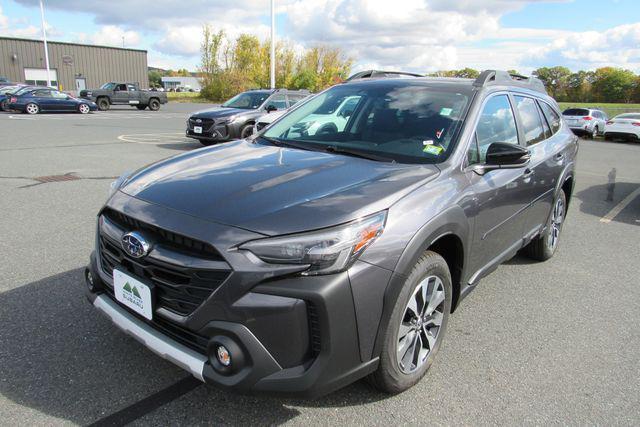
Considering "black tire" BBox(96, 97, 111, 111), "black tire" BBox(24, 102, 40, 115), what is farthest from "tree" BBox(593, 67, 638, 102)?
"black tire" BBox(24, 102, 40, 115)

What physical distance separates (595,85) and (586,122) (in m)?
62.1

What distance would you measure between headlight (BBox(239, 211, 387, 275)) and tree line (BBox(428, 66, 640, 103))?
256 ft

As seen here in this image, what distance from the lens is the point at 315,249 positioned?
207 cm

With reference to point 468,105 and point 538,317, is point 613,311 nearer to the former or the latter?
point 538,317

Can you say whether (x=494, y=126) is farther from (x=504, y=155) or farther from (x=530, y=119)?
(x=530, y=119)

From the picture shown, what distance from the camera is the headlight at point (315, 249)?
6.75 ft

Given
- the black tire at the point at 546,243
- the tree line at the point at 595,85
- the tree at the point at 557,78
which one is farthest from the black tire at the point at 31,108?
the tree at the point at 557,78

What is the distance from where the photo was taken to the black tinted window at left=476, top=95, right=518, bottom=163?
327 cm

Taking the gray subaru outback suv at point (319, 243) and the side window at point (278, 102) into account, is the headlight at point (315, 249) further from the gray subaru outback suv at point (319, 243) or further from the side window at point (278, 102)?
the side window at point (278, 102)

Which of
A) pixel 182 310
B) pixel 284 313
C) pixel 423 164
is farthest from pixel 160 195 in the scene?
pixel 423 164

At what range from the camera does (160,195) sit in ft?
8.24

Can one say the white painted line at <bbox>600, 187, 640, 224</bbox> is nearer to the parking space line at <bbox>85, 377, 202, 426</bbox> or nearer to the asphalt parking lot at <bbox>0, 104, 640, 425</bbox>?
the asphalt parking lot at <bbox>0, 104, 640, 425</bbox>

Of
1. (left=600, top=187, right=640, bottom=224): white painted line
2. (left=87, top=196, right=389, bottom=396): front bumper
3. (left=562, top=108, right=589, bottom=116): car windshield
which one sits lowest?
(left=600, top=187, right=640, bottom=224): white painted line

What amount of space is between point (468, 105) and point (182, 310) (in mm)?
2370
